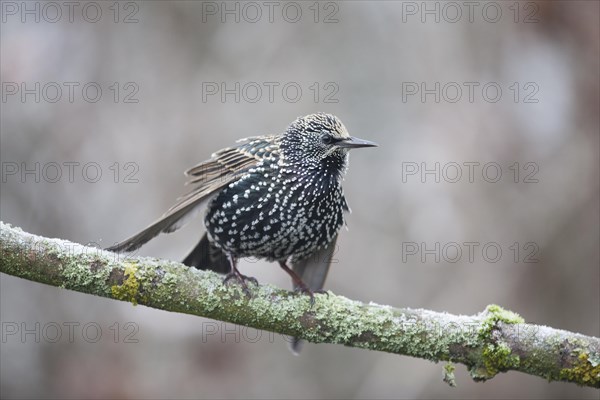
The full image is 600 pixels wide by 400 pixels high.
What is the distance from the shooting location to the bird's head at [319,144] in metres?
4.16

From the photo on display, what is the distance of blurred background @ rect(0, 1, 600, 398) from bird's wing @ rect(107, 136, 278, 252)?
4.96 ft

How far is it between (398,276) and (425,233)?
44 centimetres

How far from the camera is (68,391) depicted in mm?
5445

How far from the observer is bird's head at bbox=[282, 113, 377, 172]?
4.16 m

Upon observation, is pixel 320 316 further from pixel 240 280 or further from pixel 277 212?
pixel 277 212

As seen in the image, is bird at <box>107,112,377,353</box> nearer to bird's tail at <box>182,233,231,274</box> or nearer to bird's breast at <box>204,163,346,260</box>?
bird's breast at <box>204,163,346,260</box>

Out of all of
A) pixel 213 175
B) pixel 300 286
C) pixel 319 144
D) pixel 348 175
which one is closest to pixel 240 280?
pixel 300 286

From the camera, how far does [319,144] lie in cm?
421

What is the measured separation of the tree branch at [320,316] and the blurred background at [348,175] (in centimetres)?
209

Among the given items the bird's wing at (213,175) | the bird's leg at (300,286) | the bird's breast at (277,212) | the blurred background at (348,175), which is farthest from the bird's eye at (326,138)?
the blurred background at (348,175)

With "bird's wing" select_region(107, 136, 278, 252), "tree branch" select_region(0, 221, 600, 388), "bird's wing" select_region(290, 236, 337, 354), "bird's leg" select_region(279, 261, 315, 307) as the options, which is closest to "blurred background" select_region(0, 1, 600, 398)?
"bird's wing" select_region(290, 236, 337, 354)

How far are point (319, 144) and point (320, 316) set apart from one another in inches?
44.5

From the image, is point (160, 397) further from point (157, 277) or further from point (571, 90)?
point (571, 90)

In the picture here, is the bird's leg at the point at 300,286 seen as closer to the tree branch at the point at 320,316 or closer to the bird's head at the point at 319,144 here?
the tree branch at the point at 320,316
